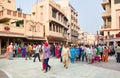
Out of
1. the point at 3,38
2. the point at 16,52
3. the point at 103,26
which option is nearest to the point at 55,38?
the point at 103,26

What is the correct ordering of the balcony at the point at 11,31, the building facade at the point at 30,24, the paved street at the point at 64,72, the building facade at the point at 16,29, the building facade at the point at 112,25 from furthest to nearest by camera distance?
the building facade at the point at 112,25
the building facade at the point at 30,24
the building facade at the point at 16,29
the balcony at the point at 11,31
the paved street at the point at 64,72

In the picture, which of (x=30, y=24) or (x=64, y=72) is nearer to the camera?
(x=64, y=72)

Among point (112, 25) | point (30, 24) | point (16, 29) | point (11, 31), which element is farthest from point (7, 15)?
point (112, 25)

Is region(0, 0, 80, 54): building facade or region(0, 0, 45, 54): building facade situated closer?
region(0, 0, 45, 54): building facade

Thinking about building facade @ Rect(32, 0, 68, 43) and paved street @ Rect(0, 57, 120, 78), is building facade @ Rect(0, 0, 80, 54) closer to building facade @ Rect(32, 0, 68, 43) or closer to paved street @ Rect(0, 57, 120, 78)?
building facade @ Rect(32, 0, 68, 43)

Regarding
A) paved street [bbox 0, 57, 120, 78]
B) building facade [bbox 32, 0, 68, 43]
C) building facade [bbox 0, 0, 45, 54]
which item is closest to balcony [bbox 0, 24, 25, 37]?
building facade [bbox 0, 0, 45, 54]

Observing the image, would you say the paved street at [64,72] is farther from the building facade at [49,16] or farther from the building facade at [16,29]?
the building facade at [49,16]

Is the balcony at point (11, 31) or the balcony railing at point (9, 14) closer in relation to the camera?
the balcony at point (11, 31)

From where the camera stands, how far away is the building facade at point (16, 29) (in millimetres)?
31422

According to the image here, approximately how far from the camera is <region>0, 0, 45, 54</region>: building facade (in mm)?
31422

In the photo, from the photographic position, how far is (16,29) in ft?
107

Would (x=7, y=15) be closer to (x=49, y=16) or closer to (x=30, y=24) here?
(x=30, y=24)

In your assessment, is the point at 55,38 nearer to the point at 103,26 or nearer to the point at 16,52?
the point at 103,26

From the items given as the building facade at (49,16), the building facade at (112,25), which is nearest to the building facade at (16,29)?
the building facade at (49,16)
